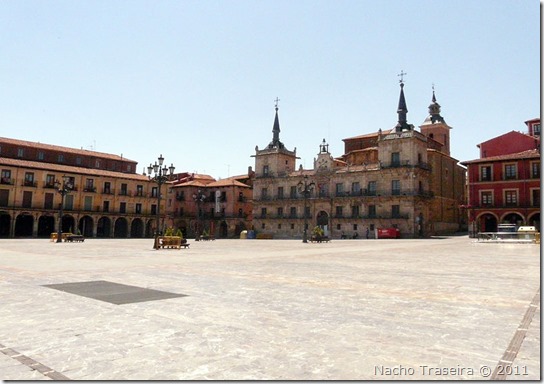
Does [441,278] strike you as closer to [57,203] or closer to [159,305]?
[159,305]

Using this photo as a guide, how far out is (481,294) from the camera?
6.93 metres

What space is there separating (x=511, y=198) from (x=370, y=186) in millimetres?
14885

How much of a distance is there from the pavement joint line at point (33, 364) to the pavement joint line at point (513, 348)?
3424 millimetres

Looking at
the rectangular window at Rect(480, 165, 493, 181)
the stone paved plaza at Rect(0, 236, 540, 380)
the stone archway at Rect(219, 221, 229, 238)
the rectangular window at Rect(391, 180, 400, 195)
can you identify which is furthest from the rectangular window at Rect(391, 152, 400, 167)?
the stone paved plaza at Rect(0, 236, 540, 380)

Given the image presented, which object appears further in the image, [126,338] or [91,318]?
[91,318]

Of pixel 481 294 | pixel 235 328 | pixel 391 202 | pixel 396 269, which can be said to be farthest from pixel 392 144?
pixel 235 328

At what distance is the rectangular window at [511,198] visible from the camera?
40.0 metres

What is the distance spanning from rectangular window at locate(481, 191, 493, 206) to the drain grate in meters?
42.1

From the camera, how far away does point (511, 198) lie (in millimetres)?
40375

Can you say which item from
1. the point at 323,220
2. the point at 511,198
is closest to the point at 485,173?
the point at 511,198

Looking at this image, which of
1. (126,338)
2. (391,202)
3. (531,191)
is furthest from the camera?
(391,202)

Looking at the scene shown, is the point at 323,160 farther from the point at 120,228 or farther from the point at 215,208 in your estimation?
the point at 120,228

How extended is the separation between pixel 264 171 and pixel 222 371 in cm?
5655

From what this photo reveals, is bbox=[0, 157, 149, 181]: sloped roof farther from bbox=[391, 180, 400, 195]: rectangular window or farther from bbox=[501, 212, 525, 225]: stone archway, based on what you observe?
bbox=[501, 212, 525, 225]: stone archway
